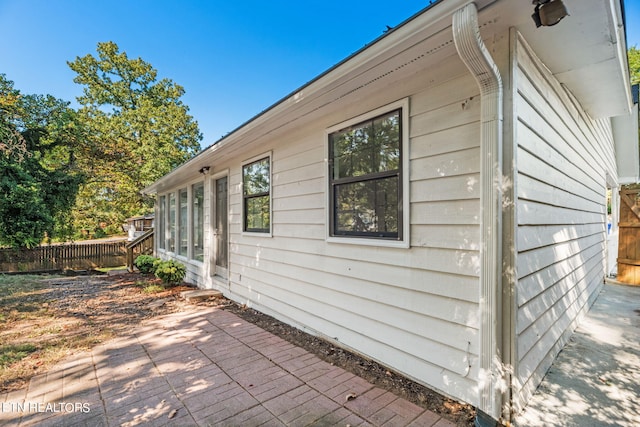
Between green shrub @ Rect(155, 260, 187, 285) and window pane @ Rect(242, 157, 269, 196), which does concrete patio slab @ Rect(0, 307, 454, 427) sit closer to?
window pane @ Rect(242, 157, 269, 196)

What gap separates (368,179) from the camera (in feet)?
9.38

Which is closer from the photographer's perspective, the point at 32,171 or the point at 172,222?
the point at 32,171

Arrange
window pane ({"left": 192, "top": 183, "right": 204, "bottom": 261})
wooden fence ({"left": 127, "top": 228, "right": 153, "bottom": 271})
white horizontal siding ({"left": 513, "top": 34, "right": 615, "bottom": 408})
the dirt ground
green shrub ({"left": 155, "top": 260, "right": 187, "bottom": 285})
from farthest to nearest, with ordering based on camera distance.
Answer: wooden fence ({"left": 127, "top": 228, "right": 153, "bottom": 271}) < window pane ({"left": 192, "top": 183, "right": 204, "bottom": 261}) < green shrub ({"left": 155, "top": 260, "right": 187, "bottom": 285}) < the dirt ground < white horizontal siding ({"left": 513, "top": 34, "right": 615, "bottom": 408})

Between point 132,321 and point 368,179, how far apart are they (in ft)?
12.9

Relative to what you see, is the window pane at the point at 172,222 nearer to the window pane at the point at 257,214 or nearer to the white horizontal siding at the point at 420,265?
the window pane at the point at 257,214

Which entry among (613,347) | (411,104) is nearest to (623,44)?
(411,104)

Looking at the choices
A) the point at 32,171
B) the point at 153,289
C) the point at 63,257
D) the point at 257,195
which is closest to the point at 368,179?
the point at 257,195

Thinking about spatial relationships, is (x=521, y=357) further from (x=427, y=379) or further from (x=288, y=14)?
(x=288, y=14)

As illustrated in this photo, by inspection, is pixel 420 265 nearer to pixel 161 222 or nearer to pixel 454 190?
pixel 454 190

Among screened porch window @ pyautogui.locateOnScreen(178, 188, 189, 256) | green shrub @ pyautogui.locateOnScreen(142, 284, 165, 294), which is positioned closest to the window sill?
green shrub @ pyautogui.locateOnScreen(142, 284, 165, 294)

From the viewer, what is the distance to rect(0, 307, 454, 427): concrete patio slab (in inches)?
79.7

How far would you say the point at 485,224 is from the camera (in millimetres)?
1898

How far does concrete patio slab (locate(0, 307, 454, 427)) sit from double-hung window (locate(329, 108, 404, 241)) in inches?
51.1

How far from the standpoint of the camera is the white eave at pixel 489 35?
5.70 feet
